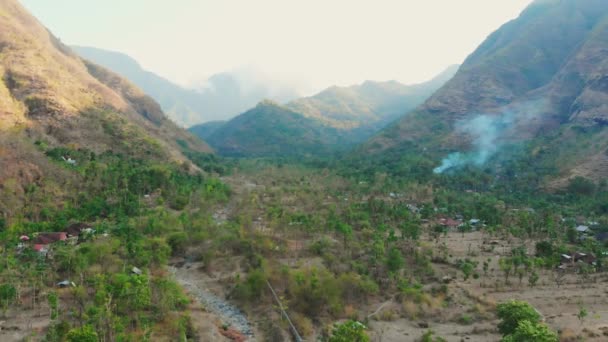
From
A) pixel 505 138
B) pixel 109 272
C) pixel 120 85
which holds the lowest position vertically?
pixel 109 272

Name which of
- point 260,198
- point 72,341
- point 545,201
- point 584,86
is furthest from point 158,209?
point 584,86


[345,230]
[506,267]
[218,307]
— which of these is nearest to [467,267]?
[506,267]

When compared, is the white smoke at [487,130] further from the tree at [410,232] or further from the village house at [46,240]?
the village house at [46,240]

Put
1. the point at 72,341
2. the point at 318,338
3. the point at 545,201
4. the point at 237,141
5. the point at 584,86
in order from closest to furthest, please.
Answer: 1. the point at 72,341
2. the point at 318,338
3. the point at 545,201
4. the point at 584,86
5. the point at 237,141

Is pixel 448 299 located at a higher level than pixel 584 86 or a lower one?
lower

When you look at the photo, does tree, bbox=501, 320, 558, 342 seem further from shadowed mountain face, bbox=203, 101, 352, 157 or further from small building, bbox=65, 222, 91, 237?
shadowed mountain face, bbox=203, 101, 352, 157

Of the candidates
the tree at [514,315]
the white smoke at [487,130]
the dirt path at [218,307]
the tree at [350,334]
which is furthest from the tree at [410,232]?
the white smoke at [487,130]

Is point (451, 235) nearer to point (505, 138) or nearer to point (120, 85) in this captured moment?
point (505, 138)

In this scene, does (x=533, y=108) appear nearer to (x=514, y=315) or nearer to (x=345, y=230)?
(x=345, y=230)
